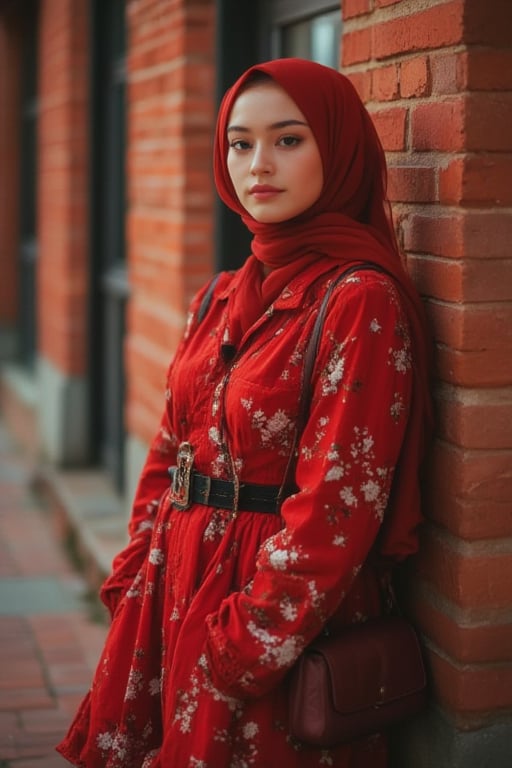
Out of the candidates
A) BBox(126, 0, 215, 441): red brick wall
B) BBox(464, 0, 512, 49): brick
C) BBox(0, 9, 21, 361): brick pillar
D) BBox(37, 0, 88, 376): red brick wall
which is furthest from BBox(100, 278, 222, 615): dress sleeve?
BBox(0, 9, 21, 361): brick pillar

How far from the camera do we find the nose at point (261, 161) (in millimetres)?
2521

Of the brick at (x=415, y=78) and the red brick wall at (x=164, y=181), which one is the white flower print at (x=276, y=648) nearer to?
the brick at (x=415, y=78)

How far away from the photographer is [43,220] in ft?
27.0

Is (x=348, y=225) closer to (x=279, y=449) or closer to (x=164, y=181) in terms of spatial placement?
(x=279, y=449)

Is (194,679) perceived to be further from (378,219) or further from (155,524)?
(378,219)

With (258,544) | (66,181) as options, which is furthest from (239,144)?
(66,181)

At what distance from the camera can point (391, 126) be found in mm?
2822

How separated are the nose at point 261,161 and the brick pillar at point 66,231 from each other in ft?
15.9

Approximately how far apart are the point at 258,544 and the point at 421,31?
3.81 feet

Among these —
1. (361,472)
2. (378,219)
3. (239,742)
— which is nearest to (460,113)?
(378,219)

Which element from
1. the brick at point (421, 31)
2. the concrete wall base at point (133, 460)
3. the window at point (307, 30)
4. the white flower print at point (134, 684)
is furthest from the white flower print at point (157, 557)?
the concrete wall base at point (133, 460)

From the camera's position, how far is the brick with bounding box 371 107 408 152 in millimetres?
2768

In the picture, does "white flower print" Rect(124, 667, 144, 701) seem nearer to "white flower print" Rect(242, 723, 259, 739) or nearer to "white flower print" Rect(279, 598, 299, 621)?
"white flower print" Rect(242, 723, 259, 739)

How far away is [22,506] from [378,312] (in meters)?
5.21
